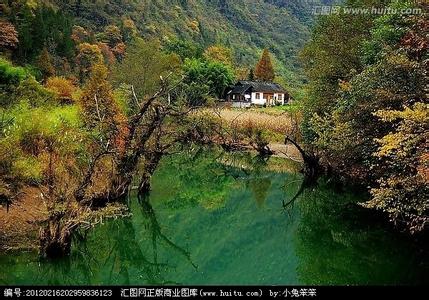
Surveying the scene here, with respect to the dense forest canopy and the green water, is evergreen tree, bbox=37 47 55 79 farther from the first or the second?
the dense forest canopy

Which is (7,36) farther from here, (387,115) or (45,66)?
(387,115)

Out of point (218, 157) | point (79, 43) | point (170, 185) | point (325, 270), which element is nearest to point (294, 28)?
point (79, 43)

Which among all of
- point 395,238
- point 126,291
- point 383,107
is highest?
point 383,107

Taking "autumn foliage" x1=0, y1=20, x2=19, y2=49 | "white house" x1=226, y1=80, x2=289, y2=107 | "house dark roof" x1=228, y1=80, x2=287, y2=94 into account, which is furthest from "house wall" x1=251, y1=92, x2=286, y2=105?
"autumn foliage" x1=0, y1=20, x2=19, y2=49

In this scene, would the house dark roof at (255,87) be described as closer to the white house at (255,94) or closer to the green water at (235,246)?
the white house at (255,94)

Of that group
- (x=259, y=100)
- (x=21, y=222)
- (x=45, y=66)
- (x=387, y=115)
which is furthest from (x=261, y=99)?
(x=387, y=115)

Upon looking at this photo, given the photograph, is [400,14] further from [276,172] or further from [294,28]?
[294,28]
